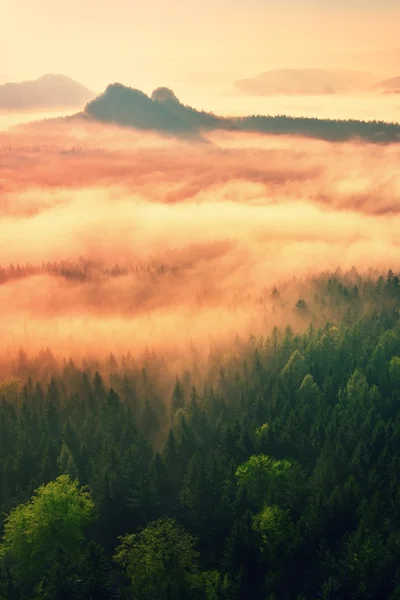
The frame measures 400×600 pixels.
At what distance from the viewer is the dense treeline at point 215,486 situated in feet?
250

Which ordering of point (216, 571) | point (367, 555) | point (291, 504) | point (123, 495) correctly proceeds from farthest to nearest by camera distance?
point (123, 495) → point (291, 504) → point (216, 571) → point (367, 555)

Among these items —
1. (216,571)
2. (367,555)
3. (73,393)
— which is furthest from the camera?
(73,393)

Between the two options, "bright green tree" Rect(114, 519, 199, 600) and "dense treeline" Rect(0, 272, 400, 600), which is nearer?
"bright green tree" Rect(114, 519, 199, 600)

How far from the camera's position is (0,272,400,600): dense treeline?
250 ft

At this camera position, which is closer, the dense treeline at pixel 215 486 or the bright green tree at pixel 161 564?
the bright green tree at pixel 161 564

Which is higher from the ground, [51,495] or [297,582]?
[51,495]

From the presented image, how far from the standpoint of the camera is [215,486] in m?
93.3

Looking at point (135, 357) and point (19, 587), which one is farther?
point (135, 357)

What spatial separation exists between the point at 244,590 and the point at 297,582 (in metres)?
6.86

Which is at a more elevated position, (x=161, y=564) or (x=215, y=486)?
(x=215, y=486)

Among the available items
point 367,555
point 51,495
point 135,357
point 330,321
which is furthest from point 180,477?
point 330,321

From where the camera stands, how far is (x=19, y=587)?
83.3 m

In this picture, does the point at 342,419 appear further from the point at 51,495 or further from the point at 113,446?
the point at 51,495

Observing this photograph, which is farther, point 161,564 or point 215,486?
point 215,486
